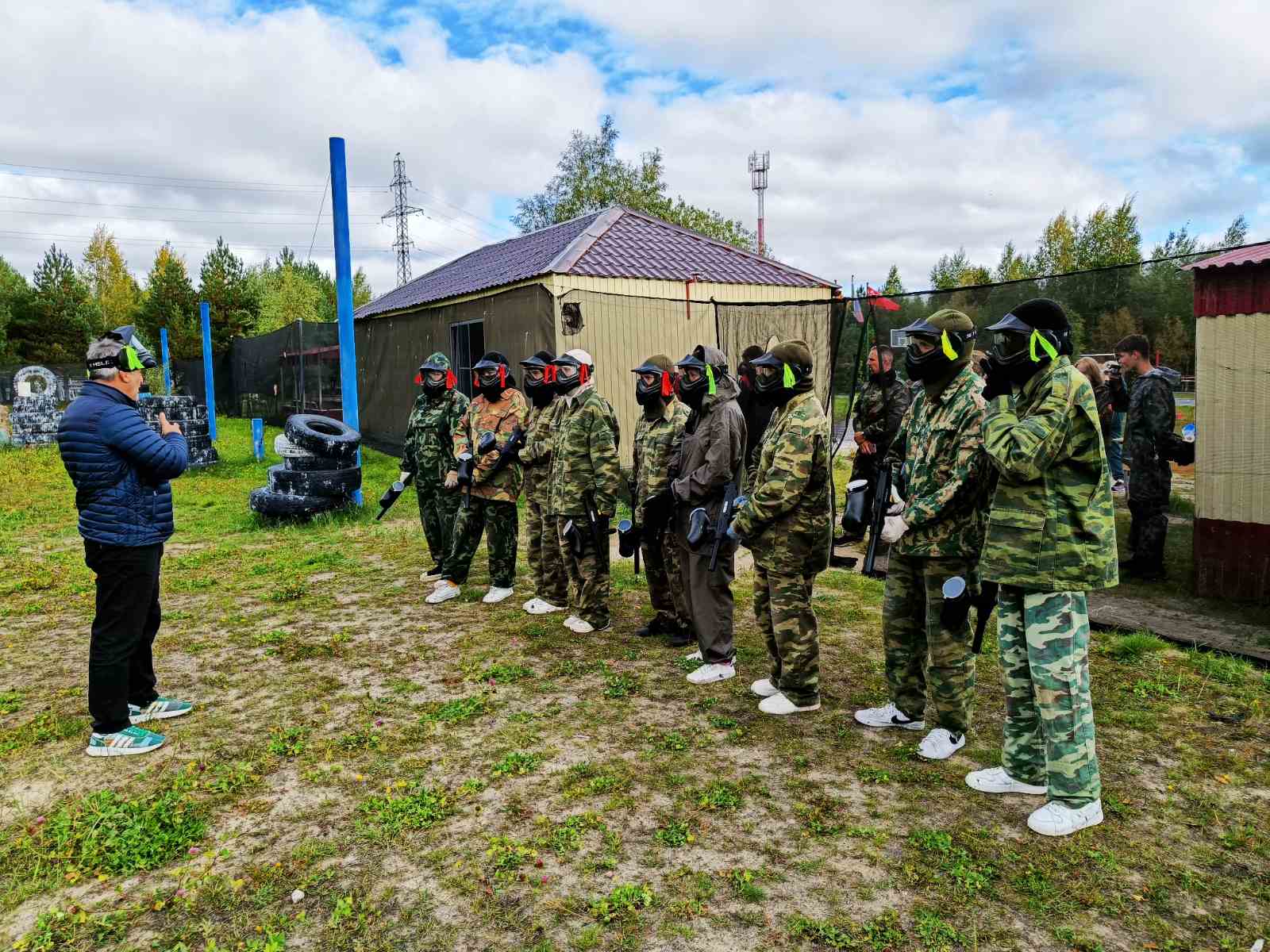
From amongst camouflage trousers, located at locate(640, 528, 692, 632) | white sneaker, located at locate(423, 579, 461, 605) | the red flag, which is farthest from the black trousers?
the red flag

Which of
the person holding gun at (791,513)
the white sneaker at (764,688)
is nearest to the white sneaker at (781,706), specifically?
the person holding gun at (791,513)

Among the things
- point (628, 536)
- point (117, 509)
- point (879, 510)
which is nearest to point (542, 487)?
point (628, 536)

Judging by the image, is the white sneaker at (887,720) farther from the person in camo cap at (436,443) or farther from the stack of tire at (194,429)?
the stack of tire at (194,429)

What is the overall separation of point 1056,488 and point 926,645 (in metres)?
1.19

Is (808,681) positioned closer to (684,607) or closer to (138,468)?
(684,607)

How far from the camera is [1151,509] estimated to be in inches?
259

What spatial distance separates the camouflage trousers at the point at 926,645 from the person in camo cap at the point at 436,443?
402 centimetres

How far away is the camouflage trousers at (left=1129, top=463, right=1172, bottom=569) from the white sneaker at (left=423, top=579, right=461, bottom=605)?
5.80 m

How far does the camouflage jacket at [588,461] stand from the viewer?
5.57 meters

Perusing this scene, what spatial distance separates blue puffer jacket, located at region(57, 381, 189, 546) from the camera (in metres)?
3.85

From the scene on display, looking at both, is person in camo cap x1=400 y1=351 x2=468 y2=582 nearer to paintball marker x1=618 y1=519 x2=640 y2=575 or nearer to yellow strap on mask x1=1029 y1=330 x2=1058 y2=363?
paintball marker x1=618 y1=519 x2=640 y2=575

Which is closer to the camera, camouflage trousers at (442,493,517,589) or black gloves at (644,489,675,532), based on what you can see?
black gloves at (644,489,675,532)

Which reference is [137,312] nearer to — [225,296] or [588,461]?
[225,296]

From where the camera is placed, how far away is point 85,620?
20.6 ft
